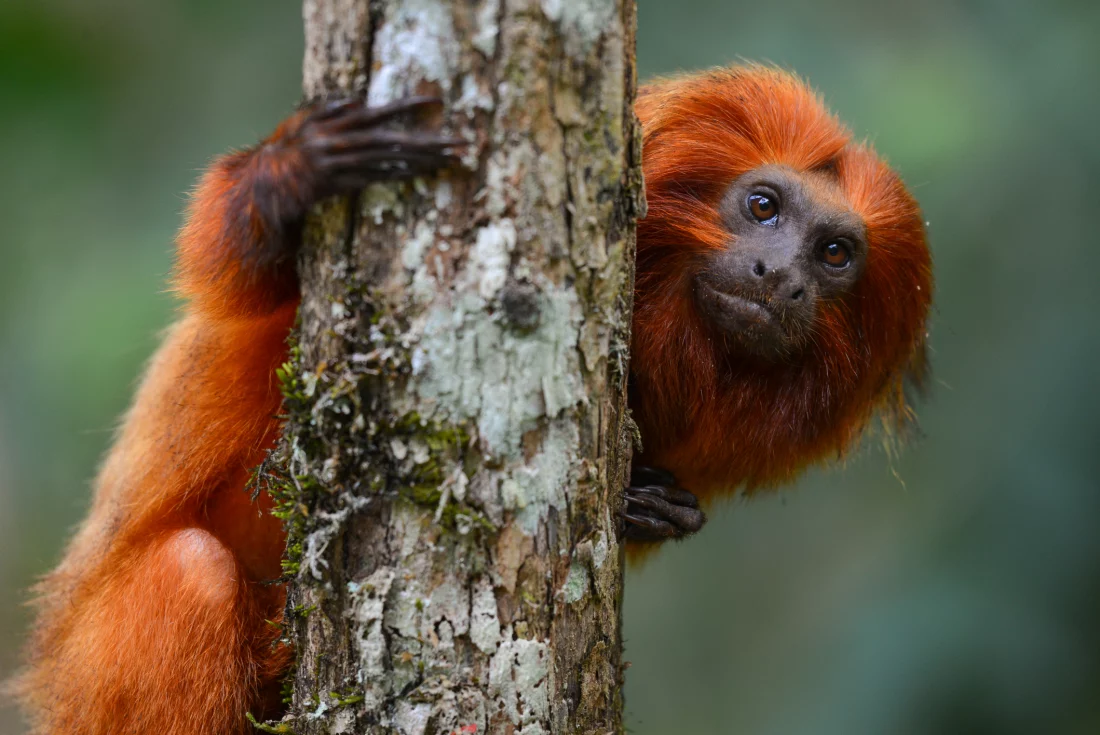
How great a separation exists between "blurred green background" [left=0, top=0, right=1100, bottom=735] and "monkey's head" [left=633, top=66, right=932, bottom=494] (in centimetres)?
144

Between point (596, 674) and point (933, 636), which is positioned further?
point (933, 636)

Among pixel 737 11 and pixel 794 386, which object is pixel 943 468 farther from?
pixel 737 11

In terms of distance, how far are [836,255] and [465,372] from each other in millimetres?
2105

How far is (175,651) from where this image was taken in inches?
118

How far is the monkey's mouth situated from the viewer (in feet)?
10.9

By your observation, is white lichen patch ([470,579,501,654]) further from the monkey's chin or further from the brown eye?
the brown eye

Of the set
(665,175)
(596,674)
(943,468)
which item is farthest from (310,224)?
(943,468)

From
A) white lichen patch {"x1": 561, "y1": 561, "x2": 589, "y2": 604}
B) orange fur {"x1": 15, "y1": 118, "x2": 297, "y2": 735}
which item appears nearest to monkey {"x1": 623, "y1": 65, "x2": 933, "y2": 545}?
white lichen patch {"x1": 561, "y1": 561, "x2": 589, "y2": 604}

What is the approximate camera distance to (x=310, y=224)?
7.29 ft

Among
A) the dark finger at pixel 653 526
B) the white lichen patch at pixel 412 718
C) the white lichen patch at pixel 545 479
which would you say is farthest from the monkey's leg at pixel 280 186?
the dark finger at pixel 653 526

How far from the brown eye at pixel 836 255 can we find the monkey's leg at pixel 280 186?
2052 mm

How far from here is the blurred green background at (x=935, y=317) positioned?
4.90m

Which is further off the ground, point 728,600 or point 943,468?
point 943,468

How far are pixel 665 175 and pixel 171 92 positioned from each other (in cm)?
484
